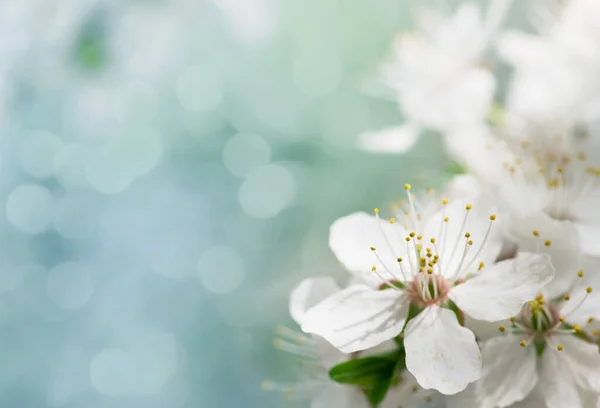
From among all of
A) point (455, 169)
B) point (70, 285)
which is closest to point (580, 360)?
point (455, 169)

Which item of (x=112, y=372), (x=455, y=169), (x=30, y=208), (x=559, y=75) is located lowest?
(x=112, y=372)

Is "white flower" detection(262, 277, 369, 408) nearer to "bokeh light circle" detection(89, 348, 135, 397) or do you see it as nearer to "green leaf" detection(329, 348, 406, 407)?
"green leaf" detection(329, 348, 406, 407)

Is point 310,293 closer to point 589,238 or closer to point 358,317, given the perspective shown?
point 358,317

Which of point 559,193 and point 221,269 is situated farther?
point 221,269

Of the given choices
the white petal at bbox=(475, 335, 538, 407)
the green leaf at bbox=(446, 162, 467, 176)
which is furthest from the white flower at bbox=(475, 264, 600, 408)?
the green leaf at bbox=(446, 162, 467, 176)

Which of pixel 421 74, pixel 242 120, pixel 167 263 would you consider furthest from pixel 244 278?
pixel 421 74

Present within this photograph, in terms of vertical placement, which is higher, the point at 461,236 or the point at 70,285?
the point at 461,236

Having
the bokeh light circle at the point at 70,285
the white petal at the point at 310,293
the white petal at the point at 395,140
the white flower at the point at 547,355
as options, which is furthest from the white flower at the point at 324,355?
the bokeh light circle at the point at 70,285

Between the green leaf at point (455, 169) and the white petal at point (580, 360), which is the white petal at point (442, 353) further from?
the green leaf at point (455, 169)
